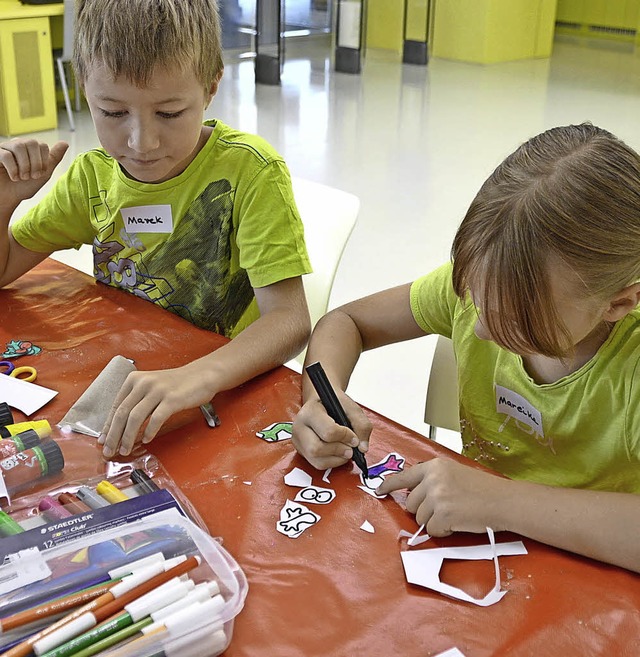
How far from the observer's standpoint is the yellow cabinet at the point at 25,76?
4.96 meters

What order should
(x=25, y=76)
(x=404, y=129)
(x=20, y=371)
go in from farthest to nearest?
(x=404, y=129)
(x=25, y=76)
(x=20, y=371)

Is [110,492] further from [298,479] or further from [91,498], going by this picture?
[298,479]

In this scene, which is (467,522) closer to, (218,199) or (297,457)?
(297,457)

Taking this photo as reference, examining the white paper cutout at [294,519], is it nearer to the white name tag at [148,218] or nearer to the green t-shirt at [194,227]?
the green t-shirt at [194,227]

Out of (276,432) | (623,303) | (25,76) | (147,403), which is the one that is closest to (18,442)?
(147,403)

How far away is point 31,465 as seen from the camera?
0.93 meters

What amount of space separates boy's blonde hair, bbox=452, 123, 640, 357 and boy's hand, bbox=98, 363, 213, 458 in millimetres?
364

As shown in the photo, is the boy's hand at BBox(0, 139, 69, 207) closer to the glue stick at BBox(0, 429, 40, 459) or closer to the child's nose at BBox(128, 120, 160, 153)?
the child's nose at BBox(128, 120, 160, 153)

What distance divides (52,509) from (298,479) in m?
0.26

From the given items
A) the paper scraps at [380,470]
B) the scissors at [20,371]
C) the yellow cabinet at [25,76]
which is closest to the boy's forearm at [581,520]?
the paper scraps at [380,470]

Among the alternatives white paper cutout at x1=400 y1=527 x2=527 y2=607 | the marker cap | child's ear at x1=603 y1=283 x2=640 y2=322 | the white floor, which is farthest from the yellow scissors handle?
the white floor

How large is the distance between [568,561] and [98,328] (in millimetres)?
771

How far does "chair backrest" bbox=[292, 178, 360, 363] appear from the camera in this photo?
169 centimetres

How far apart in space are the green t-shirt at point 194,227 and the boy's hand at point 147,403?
1.06 feet
